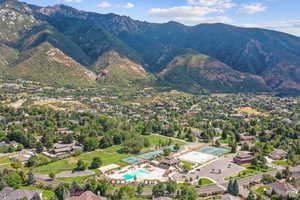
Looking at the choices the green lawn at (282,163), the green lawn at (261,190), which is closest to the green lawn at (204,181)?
the green lawn at (261,190)

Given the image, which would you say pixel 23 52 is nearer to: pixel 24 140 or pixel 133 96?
pixel 133 96

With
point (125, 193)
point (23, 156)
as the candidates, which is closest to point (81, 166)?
point (23, 156)

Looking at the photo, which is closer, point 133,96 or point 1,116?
point 1,116

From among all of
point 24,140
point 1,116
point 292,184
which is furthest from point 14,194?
point 1,116

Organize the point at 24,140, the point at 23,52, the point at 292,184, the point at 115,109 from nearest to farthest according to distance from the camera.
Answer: the point at 292,184 → the point at 24,140 → the point at 115,109 → the point at 23,52

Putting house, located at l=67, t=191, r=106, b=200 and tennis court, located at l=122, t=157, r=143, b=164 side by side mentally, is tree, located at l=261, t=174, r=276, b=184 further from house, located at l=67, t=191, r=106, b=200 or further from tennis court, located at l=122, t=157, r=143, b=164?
house, located at l=67, t=191, r=106, b=200

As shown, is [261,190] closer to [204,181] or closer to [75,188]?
[204,181]
